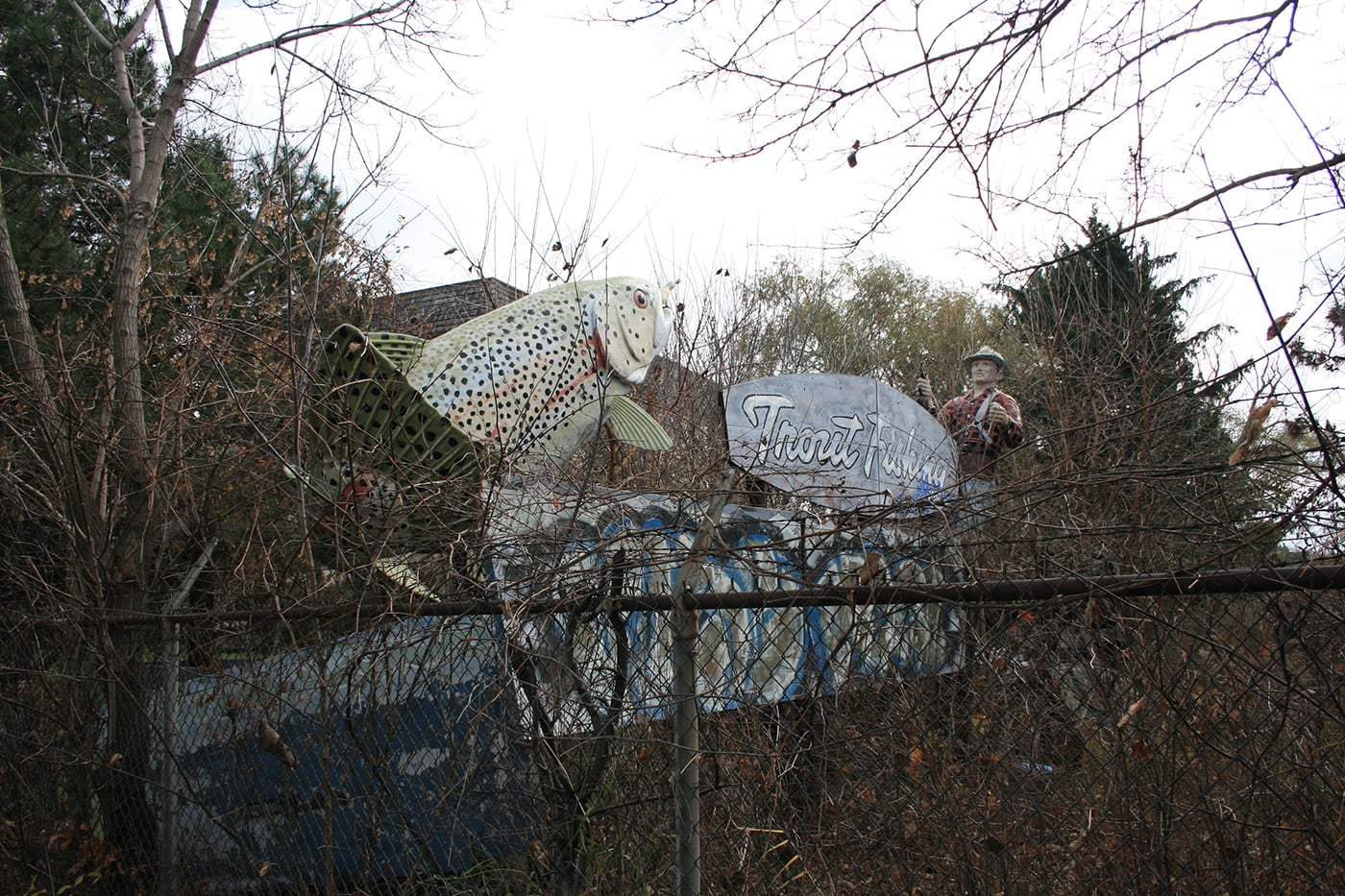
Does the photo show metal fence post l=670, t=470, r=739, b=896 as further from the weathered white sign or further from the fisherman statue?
the fisherman statue

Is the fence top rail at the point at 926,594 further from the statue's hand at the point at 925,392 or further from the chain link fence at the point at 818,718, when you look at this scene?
the statue's hand at the point at 925,392

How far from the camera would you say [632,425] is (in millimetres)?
4484

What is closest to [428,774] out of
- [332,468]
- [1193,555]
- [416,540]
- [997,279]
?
[416,540]

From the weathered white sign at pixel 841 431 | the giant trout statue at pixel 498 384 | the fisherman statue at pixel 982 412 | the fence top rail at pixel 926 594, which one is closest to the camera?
the fence top rail at pixel 926 594

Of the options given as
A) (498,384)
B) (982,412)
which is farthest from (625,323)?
(982,412)

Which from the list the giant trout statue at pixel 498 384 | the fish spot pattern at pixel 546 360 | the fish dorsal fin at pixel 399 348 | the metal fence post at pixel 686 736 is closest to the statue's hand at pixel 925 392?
the giant trout statue at pixel 498 384

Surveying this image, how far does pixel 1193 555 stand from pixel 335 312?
602 cm

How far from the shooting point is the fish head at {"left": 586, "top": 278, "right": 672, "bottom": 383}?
4.39 meters

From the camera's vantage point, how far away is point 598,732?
2461 mm

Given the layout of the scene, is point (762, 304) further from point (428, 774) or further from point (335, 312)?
point (428, 774)

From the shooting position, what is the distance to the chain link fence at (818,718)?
2068 mm

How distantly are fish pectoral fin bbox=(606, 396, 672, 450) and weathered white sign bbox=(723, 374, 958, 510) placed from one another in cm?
37

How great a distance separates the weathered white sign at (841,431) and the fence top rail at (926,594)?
7.44 ft

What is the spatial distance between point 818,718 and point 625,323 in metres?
2.36
